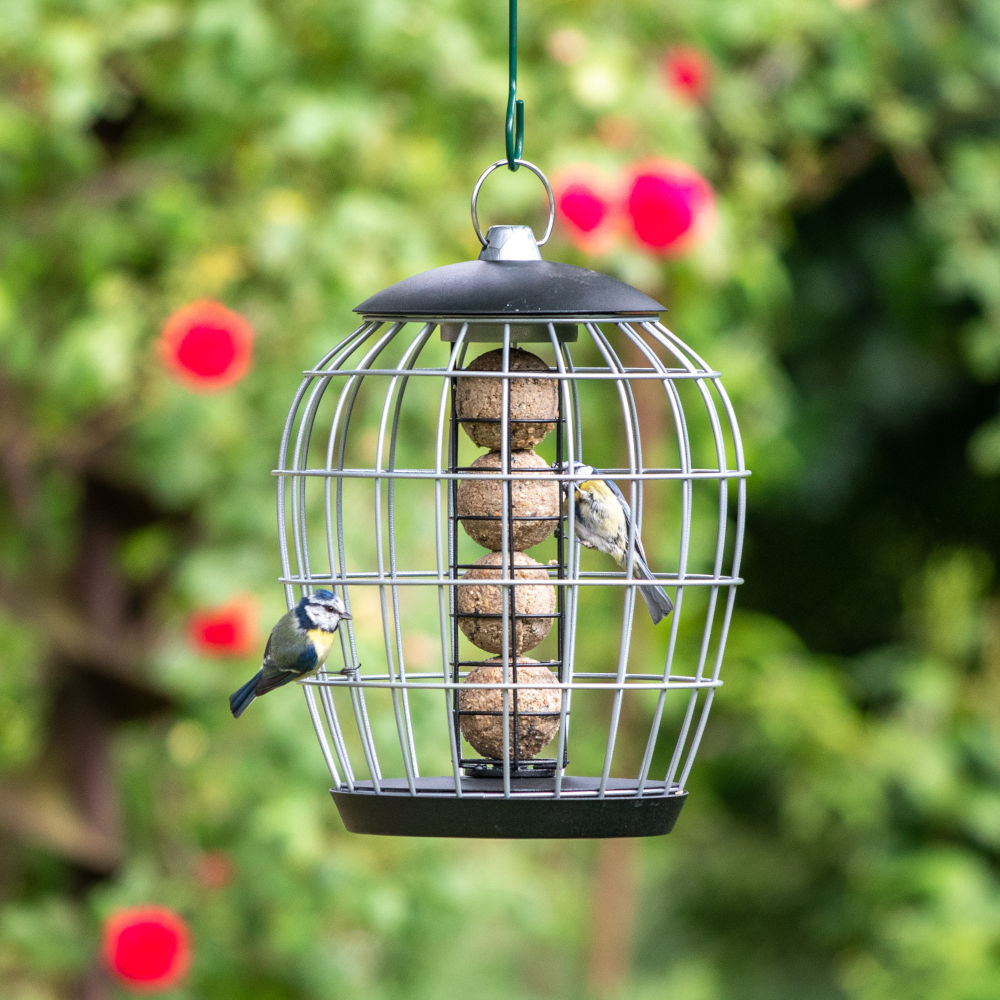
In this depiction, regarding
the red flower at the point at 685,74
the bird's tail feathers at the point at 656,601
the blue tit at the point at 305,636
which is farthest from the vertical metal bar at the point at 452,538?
the red flower at the point at 685,74

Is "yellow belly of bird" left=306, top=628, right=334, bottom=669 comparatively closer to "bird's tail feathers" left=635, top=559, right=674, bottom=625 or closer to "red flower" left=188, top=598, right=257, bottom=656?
"bird's tail feathers" left=635, top=559, right=674, bottom=625

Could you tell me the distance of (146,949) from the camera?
5105mm

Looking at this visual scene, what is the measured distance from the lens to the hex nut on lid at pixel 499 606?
10.6 feet

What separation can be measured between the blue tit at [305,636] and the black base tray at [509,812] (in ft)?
1.04

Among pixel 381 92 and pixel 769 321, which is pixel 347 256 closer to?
pixel 381 92

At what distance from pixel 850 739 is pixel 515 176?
286 cm

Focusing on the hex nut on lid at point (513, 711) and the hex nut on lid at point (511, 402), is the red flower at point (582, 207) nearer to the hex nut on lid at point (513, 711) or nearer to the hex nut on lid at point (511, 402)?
the hex nut on lid at point (511, 402)

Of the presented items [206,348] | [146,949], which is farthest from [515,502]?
[146,949]

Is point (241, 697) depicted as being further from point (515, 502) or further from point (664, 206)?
point (664, 206)

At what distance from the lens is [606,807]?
9.49 ft

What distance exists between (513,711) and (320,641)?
40 centimetres

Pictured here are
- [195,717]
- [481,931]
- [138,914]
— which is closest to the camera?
[138,914]

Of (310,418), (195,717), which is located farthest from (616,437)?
(310,418)

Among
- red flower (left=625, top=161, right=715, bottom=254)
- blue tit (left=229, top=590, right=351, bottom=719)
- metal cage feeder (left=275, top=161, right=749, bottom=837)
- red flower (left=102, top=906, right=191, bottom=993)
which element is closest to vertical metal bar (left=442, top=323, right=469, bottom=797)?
metal cage feeder (left=275, top=161, right=749, bottom=837)
